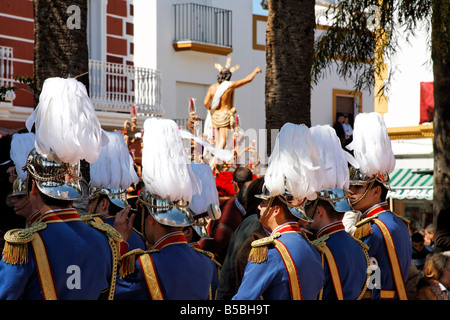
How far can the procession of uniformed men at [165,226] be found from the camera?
390cm

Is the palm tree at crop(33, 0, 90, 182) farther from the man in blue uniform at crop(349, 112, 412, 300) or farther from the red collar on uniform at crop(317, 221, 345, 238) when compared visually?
the red collar on uniform at crop(317, 221, 345, 238)

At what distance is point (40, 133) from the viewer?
12.9ft

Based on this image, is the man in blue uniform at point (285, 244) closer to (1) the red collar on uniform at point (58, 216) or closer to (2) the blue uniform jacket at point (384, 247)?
(1) the red collar on uniform at point (58, 216)

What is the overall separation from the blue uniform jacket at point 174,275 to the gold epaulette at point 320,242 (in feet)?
2.00

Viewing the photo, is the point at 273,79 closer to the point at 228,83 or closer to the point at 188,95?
the point at 228,83

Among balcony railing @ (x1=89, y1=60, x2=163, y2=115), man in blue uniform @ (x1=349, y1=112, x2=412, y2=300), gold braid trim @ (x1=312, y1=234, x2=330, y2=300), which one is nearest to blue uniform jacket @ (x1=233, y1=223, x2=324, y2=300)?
gold braid trim @ (x1=312, y1=234, x2=330, y2=300)

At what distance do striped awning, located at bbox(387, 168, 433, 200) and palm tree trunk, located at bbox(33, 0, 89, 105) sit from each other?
13971 mm

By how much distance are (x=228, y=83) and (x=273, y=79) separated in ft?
37.8

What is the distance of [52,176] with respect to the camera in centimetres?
390

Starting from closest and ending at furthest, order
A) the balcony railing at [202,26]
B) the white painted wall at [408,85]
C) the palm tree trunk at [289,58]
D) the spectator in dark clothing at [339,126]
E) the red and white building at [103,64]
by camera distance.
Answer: the palm tree trunk at [289,58], the red and white building at [103,64], the white painted wall at [408,85], the balcony railing at [202,26], the spectator in dark clothing at [339,126]

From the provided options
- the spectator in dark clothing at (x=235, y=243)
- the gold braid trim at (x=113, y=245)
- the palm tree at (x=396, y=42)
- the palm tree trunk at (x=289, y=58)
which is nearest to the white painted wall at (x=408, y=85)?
the palm tree at (x=396, y=42)

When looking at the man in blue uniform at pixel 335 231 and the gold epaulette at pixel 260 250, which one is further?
the man in blue uniform at pixel 335 231

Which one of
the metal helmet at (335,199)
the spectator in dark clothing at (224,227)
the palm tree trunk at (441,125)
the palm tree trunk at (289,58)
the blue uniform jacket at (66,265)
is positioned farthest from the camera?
the palm tree trunk at (441,125)
